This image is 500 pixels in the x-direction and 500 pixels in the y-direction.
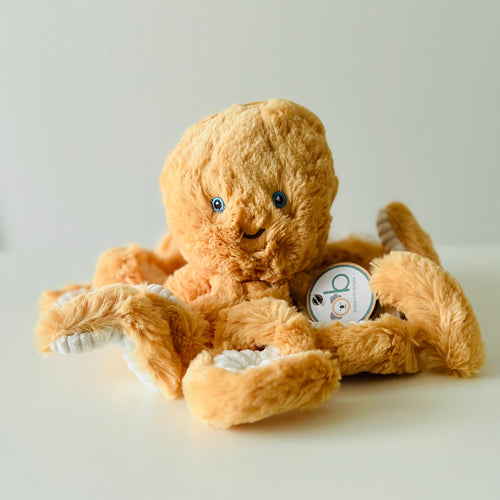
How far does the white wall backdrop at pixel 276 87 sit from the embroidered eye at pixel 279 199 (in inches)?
47.3

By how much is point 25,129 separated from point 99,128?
282 mm

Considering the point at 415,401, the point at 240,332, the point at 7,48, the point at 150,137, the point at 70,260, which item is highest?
the point at 7,48

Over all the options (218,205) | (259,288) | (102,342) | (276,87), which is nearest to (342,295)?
(259,288)

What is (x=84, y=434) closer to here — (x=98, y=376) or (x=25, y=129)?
(x=98, y=376)

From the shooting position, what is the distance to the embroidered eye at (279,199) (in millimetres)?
1003

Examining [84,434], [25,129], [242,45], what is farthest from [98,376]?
[25,129]

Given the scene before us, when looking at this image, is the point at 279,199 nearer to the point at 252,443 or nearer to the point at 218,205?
the point at 218,205

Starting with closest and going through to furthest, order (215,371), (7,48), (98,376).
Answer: (215,371)
(98,376)
(7,48)

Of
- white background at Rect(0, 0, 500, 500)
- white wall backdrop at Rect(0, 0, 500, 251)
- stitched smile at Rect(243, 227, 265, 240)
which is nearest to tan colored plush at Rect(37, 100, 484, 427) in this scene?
stitched smile at Rect(243, 227, 265, 240)

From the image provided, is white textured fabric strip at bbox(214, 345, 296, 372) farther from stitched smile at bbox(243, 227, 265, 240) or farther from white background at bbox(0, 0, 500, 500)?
white background at bbox(0, 0, 500, 500)

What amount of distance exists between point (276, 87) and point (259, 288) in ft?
4.11

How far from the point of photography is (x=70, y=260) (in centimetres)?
201

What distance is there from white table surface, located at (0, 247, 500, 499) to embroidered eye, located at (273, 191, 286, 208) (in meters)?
0.27

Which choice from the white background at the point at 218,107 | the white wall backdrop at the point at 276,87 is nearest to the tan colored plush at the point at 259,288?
the white background at the point at 218,107
